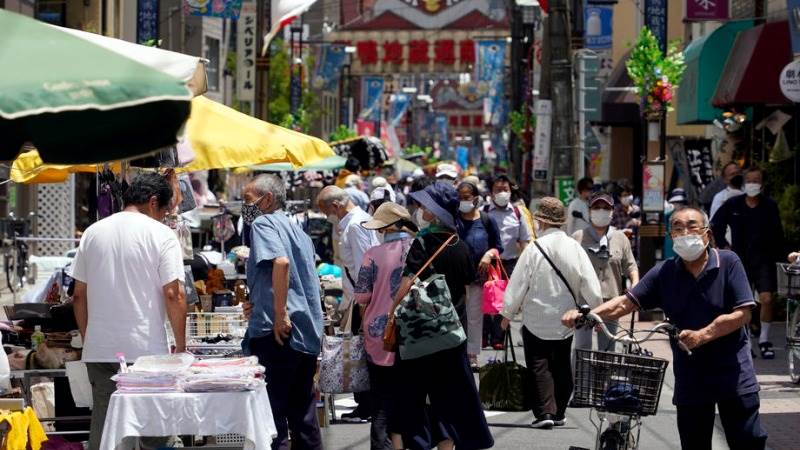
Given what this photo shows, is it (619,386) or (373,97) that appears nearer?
(619,386)

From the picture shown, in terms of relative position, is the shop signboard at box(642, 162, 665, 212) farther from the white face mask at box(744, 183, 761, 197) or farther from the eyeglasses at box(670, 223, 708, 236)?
the eyeglasses at box(670, 223, 708, 236)

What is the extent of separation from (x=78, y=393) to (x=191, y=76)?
204cm

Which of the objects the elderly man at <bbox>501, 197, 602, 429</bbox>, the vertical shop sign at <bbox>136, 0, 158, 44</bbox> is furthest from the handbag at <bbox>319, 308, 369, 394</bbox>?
the vertical shop sign at <bbox>136, 0, 158, 44</bbox>

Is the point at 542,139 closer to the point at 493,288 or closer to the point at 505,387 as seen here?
the point at 493,288

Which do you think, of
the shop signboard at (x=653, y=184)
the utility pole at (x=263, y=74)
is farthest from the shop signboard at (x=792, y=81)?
the utility pole at (x=263, y=74)

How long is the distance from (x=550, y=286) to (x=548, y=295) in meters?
0.07

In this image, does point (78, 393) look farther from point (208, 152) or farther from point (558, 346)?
point (558, 346)

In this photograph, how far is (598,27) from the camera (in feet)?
130

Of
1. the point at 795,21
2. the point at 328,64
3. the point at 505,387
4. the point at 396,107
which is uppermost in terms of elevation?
the point at 328,64

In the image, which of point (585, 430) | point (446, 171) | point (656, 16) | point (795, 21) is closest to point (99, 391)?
point (585, 430)

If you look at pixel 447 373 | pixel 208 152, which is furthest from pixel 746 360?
pixel 208 152

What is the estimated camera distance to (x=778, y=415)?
12406mm

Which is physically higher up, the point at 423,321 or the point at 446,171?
the point at 446,171

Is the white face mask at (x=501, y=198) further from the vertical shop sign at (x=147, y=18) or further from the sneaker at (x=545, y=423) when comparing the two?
the vertical shop sign at (x=147, y=18)
